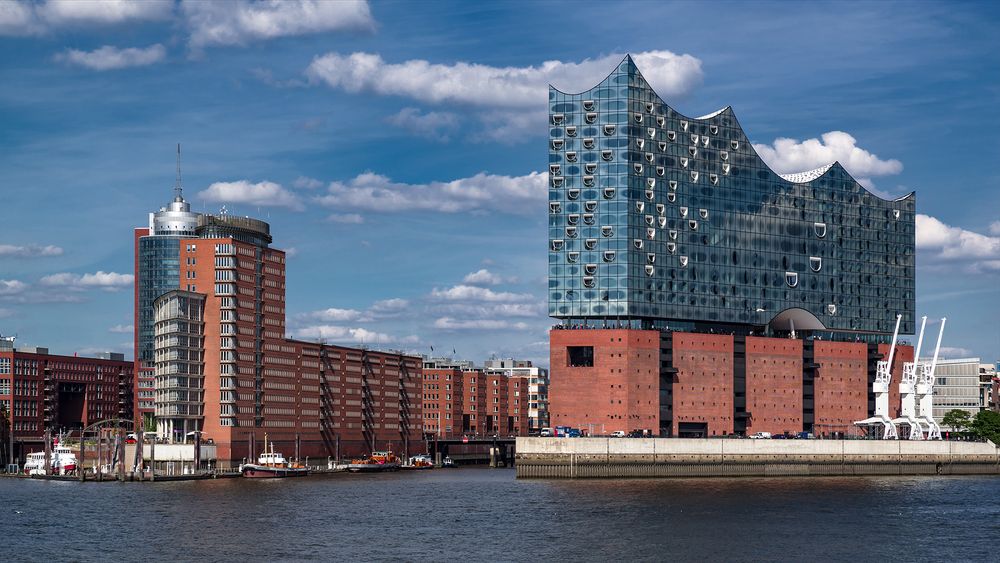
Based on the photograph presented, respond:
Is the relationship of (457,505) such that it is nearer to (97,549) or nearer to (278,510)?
(278,510)

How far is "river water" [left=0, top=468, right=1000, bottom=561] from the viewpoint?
108m

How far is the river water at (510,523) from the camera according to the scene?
4252 inches

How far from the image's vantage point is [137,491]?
179 metres

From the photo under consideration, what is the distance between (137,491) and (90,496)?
31.9 feet

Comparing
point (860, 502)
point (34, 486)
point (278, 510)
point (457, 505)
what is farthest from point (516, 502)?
point (34, 486)

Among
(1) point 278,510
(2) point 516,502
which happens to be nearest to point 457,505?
(2) point 516,502

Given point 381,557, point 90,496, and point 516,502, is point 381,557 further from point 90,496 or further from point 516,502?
point 90,496

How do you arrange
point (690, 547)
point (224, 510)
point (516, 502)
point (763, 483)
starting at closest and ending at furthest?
point (690, 547)
point (224, 510)
point (516, 502)
point (763, 483)

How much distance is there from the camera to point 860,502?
157 metres

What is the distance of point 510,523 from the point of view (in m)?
130

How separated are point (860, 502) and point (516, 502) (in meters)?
37.4

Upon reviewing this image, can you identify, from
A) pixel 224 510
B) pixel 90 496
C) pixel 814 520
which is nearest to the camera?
pixel 814 520

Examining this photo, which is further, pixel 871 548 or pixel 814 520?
pixel 814 520

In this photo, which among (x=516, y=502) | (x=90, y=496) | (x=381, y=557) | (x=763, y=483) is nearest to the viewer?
(x=381, y=557)
